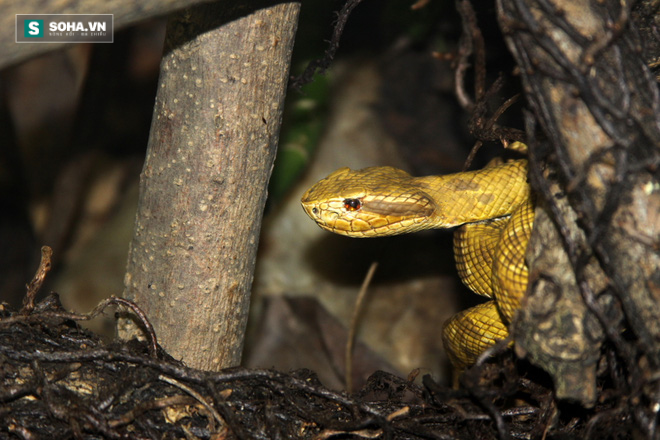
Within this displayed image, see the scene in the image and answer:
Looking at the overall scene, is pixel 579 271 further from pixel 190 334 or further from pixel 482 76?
pixel 190 334

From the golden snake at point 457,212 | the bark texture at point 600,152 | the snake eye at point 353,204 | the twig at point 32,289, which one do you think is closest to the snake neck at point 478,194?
the golden snake at point 457,212

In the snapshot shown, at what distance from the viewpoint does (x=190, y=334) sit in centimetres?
261

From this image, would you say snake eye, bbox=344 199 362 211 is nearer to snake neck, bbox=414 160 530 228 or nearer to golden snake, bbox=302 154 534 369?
golden snake, bbox=302 154 534 369

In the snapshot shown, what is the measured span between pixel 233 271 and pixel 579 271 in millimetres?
1461

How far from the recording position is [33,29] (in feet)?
5.82

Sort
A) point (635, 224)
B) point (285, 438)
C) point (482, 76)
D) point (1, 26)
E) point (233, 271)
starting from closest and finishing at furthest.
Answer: point (1, 26)
point (635, 224)
point (285, 438)
point (233, 271)
point (482, 76)

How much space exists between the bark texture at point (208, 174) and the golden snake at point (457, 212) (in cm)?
58

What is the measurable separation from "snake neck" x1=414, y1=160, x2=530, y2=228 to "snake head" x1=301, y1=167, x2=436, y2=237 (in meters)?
0.08

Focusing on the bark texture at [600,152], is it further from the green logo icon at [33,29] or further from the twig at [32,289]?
the twig at [32,289]

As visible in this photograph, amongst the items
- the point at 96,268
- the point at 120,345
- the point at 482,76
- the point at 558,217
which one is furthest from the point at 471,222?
the point at 96,268

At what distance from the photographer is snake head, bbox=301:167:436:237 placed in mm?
3004

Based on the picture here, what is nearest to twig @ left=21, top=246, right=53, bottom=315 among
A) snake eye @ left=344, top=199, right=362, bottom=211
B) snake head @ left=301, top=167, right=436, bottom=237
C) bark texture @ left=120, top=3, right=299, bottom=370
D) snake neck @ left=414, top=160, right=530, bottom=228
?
bark texture @ left=120, top=3, right=299, bottom=370

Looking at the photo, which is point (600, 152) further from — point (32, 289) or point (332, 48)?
point (32, 289)

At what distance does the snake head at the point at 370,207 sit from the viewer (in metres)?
3.00
